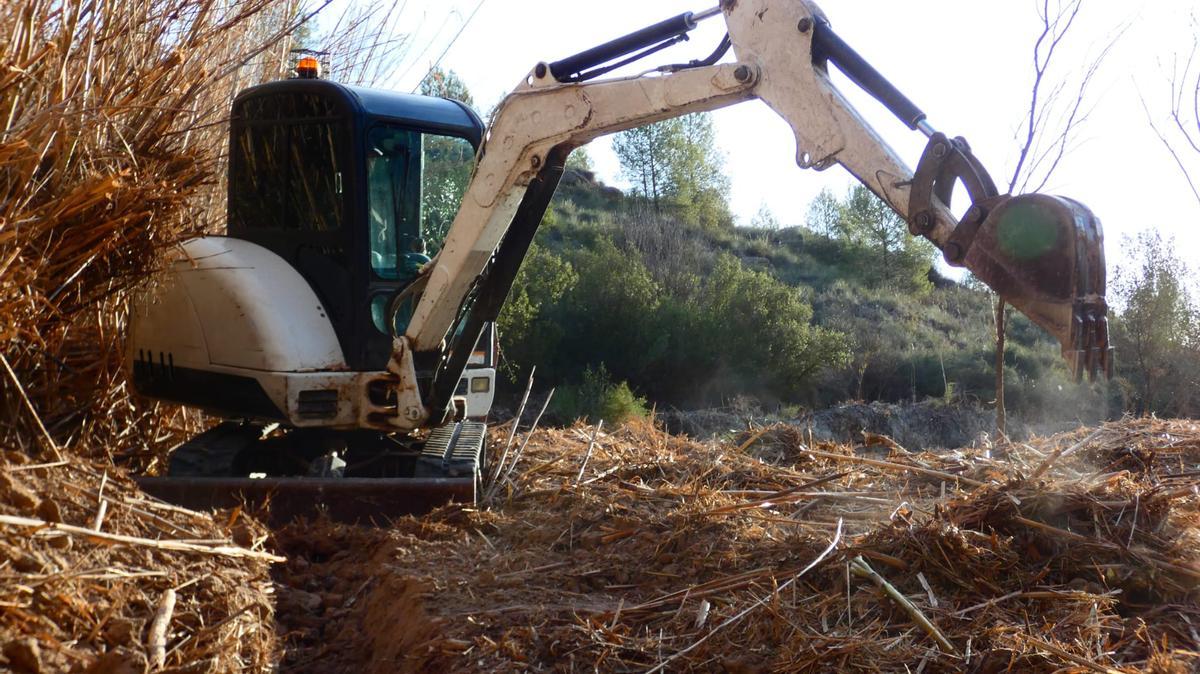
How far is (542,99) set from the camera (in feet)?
17.6

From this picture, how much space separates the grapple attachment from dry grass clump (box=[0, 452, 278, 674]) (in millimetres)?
2657

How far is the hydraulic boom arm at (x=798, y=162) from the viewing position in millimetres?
3758

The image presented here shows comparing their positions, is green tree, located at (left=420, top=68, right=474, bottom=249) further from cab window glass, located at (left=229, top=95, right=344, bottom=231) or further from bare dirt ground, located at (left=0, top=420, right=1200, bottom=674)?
bare dirt ground, located at (left=0, top=420, right=1200, bottom=674)

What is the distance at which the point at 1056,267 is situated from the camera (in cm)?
374

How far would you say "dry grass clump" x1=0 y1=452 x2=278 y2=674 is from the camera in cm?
298

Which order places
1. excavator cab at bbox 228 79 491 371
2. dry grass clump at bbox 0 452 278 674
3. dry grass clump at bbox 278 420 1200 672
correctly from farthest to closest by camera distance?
excavator cab at bbox 228 79 491 371 < dry grass clump at bbox 278 420 1200 672 < dry grass clump at bbox 0 452 278 674

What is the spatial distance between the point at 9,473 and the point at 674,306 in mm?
14065

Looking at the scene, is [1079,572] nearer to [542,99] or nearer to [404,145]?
[542,99]

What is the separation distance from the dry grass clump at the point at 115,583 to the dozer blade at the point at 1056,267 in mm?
2692

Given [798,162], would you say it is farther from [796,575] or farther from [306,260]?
[306,260]

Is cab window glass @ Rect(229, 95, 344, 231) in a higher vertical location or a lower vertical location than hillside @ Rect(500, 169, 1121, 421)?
higher

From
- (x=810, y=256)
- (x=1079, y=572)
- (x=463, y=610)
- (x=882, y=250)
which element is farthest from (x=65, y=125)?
(x=810, y=256)

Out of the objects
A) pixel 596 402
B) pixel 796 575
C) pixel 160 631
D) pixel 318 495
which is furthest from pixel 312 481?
pixel 596 402

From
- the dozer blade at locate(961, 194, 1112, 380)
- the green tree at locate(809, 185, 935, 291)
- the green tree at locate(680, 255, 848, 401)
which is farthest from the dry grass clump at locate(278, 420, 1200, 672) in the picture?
the green tree at locate(809, 185, 935, 291)
